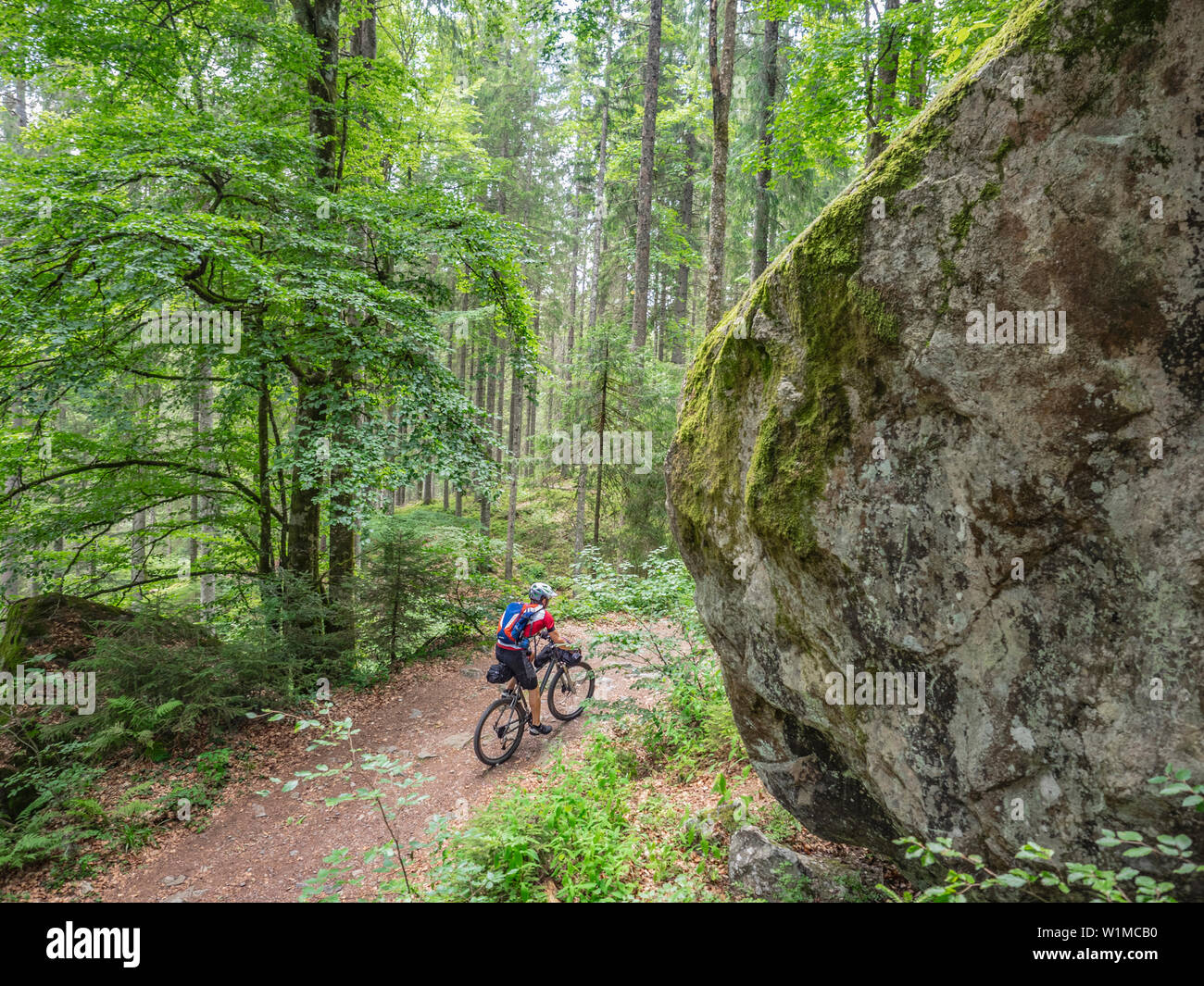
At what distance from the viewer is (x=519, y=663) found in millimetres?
6648

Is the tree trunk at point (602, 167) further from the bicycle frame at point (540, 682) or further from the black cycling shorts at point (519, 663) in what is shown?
the black cycling shorts at point (519, 663)

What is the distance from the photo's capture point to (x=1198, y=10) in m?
2.14

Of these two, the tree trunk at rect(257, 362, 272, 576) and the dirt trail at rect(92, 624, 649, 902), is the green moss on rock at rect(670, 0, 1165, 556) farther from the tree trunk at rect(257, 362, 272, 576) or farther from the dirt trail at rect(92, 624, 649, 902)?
the tree trunk at rect(257, 362, 272, 576)

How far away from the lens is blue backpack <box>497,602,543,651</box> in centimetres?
661

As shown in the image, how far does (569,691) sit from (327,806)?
3288 mm

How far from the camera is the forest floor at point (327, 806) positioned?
16.4 feet

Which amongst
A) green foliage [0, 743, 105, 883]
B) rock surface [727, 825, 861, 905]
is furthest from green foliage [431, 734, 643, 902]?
green foliage [0, 743, 105, 883]

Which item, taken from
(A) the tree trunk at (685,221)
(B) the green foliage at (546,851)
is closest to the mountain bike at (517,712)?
(B) the green foliage at (546,851)

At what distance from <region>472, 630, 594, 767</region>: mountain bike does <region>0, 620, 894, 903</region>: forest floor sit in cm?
18

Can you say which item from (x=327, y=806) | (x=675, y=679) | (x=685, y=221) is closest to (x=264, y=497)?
(x=327, y=806)

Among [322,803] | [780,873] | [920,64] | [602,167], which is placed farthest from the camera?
[602,167]

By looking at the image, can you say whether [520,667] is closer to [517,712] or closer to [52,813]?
[517,712]

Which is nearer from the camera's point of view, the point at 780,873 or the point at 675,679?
the point at 780,873
